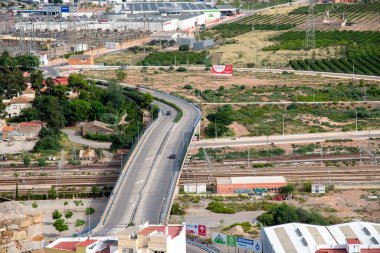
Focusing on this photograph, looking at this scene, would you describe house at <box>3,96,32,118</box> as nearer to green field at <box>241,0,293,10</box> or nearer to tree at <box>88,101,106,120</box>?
tree at <box>88,101,106,120</box>

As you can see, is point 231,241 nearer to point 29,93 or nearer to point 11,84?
point 29,93

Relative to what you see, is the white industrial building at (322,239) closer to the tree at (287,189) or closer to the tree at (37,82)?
the tree at (287,189)

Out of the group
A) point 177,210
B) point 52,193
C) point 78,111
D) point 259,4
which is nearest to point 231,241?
point 177,210

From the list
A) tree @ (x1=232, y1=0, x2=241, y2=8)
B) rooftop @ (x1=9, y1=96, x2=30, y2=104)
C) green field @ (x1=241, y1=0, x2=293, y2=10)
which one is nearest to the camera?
rooftop @ (x1=9, y1=96, x2=30, y2=104)

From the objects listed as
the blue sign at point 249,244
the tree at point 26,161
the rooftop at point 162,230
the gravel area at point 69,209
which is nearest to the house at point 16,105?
the tree at point 26,161

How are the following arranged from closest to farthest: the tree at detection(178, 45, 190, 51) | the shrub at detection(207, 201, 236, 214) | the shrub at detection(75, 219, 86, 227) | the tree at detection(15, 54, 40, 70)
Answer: the shrub at detection(75, 219, 86, 227) < the shrub at detection(207, 201, 236, 214) < the tree at detection(15, 54, 40, 70) < the tree at detection(178, 45, 190, 51)

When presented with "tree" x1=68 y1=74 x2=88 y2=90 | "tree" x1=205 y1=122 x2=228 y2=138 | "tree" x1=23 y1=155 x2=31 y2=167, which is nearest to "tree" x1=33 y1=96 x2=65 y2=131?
"tree" x1=68 y1=74 x2=88 y2=90

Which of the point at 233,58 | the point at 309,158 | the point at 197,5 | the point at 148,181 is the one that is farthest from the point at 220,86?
the point at 197,5
